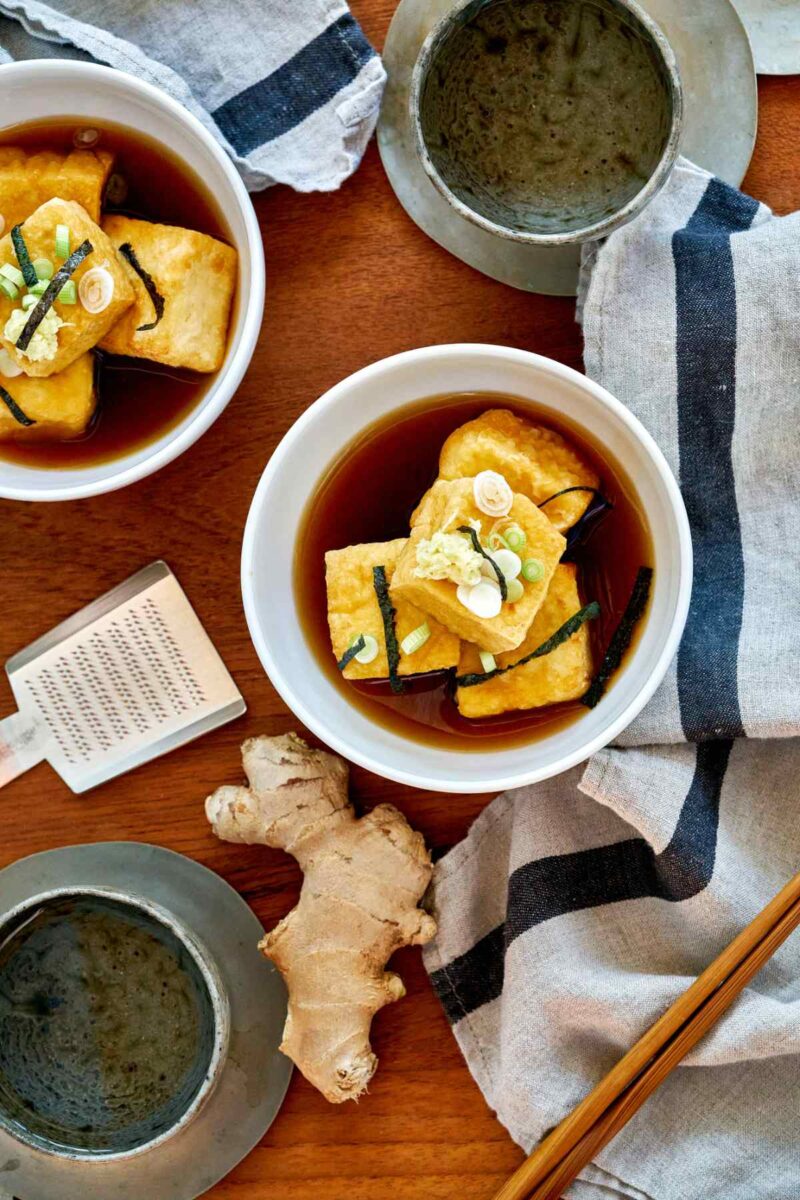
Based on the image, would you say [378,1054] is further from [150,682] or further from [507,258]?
[507,258]

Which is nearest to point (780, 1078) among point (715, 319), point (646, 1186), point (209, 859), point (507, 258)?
point (646, 1186)

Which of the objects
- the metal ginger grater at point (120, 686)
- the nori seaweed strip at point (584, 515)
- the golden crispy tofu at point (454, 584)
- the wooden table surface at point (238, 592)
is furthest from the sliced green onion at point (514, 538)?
the metal ginger grater at point (120, 686)

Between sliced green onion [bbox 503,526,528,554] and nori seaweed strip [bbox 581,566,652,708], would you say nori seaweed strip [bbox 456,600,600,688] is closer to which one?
nori seaweed strip [bbox 581,566,652,708]

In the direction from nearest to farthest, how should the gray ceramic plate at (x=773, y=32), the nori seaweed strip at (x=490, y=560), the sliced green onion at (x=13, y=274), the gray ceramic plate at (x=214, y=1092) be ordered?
the nori seaweed strip at (x=490, y=560), the sliced green onion at (x=13, y=274), the gray ceramic plate at (x=773, y=32), the gray ceramic plate at (x=214, y=1092)

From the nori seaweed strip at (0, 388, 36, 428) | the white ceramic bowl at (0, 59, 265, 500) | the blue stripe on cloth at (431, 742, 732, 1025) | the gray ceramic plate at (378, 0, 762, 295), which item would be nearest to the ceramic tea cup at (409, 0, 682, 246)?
the gray ceramic plate at (378, 0, 762, 295)

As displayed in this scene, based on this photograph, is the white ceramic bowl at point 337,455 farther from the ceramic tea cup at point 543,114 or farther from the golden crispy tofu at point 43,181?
the golden crispy tofu at point 43,181
